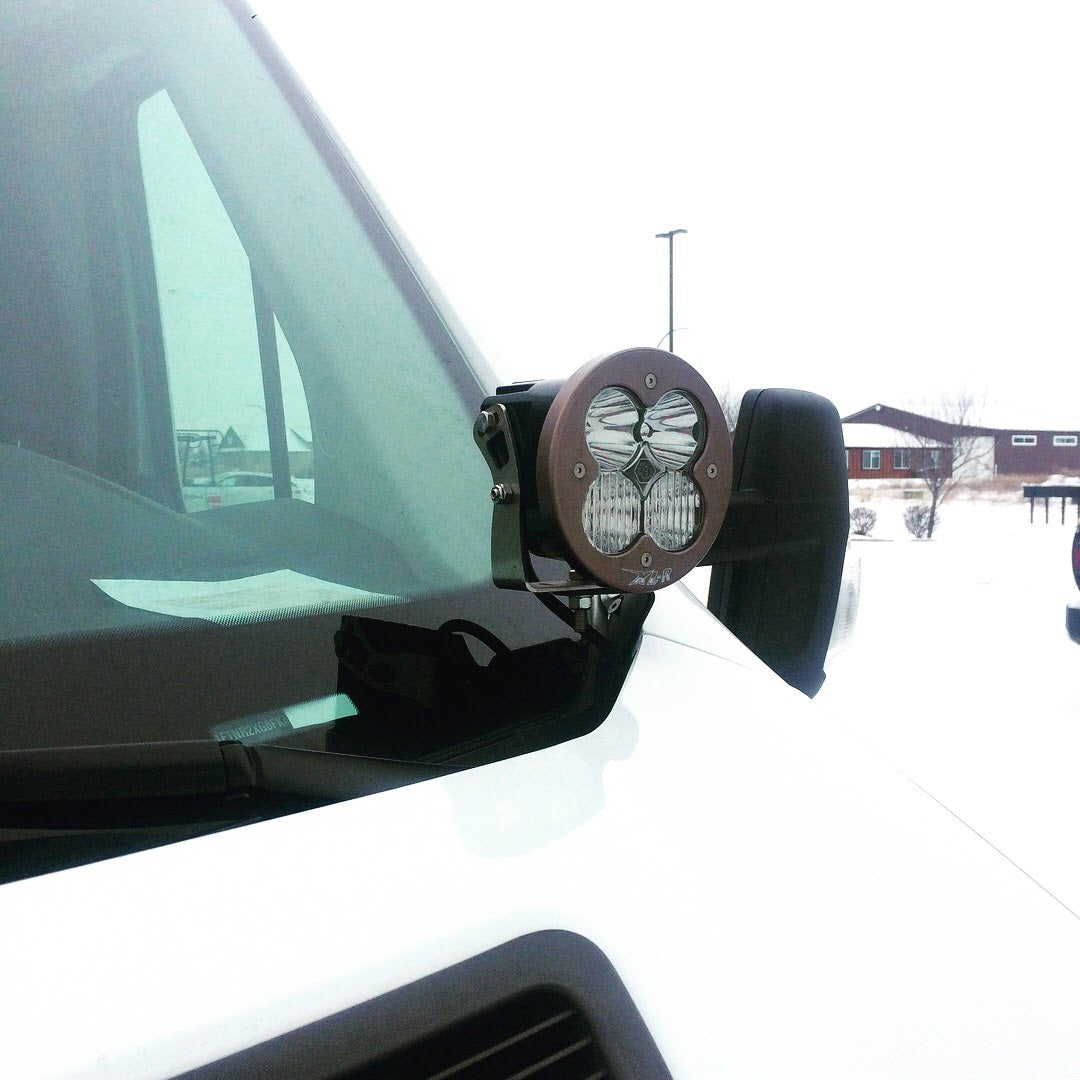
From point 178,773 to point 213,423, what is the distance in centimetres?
41

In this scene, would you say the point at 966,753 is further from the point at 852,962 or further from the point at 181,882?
the point at 181,882

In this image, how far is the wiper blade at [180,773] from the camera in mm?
670

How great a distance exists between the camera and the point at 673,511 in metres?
0.80

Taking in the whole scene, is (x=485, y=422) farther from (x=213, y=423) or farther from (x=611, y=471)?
(x=213, y=423)

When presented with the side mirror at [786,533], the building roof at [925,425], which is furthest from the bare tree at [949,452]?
the side mirror at [786,533]

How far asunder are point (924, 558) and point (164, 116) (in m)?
16.6

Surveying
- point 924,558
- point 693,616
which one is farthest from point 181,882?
point 924,558

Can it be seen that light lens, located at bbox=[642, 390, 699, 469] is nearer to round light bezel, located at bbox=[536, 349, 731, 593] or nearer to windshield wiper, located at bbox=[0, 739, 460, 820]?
round light bezel, located at bbox=[536, 349, 731, 593]

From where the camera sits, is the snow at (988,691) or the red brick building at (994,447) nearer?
the snow at (988,691)

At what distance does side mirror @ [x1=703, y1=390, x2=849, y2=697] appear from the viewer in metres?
1.14

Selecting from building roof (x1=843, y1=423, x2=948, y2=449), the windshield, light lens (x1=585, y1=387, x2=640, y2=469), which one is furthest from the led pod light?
building roof (x1=843, y1=423, x2=948, y2=449)

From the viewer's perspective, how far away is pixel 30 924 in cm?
61

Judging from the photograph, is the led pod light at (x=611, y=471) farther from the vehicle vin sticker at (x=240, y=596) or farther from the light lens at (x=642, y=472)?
the vehicle vin sticker at (x=240, y=596)

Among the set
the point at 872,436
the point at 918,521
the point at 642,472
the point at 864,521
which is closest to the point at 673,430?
the point at 642,472
